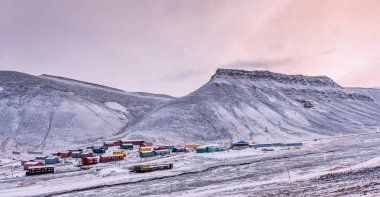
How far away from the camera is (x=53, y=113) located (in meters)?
110

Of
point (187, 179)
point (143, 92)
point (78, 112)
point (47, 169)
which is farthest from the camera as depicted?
point (143, 92)

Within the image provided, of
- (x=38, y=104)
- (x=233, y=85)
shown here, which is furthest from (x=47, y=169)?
(x=233, y=85)

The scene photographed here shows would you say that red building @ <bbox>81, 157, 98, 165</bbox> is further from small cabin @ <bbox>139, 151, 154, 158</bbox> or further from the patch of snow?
the patch of snow

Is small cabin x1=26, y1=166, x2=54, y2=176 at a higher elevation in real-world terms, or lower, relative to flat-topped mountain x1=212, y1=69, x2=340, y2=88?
lower

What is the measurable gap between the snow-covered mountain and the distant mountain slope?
43.5ft

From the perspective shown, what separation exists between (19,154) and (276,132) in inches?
2633

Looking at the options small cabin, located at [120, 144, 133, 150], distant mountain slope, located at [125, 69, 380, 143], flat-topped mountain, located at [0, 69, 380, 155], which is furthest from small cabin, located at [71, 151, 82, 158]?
distant mountain slope, located at [125, 69, 380, 143]

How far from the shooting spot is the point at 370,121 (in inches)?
5433

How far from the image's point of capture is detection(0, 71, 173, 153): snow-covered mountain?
310 ft

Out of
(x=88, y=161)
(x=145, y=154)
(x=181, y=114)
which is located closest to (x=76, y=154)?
(x=88, y=161)

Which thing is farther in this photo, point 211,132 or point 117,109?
point 117,109

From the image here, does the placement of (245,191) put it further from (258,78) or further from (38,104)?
(258,78)

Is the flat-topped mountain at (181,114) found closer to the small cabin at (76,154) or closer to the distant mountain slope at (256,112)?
the distant mountain slope at (256,112)

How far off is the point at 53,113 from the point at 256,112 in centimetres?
6273
